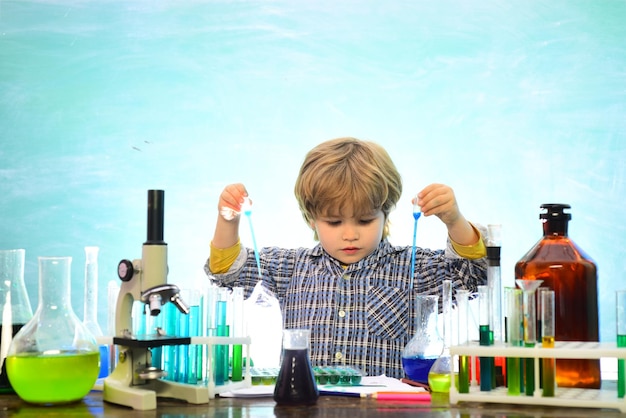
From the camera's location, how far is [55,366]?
1422 mm

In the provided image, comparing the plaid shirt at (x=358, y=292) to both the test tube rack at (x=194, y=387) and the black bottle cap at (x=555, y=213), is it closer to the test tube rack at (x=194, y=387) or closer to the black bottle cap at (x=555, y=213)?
the black bottle cap at (x=555, y=213)

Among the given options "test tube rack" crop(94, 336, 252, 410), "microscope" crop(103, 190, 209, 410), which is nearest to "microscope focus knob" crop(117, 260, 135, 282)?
"microscope" crop(103, 190, 209, 410)

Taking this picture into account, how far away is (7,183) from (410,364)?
2.55m

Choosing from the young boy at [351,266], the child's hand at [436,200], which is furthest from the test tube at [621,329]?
the young boy at [351,266]

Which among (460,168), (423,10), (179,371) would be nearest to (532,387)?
(179,371)

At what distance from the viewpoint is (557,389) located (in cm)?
144

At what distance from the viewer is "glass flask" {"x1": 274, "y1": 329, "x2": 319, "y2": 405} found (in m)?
1.40

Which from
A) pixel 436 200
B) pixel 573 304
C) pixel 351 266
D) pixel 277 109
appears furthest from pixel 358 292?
pixel 277 109

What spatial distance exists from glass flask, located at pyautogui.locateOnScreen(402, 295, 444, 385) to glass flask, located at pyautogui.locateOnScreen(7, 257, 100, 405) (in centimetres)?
66

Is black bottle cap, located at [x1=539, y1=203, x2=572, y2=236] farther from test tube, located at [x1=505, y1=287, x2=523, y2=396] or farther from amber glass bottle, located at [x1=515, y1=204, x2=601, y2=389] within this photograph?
test tube, located at [x1=505, y1=287, x2=523, y2=396]

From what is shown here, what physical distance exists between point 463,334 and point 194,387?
1.65 feet

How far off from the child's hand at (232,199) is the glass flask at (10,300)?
21.7 inches

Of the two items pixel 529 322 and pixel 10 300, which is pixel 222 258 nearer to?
pixel 10 300

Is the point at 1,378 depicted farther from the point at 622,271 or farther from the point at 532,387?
the point at 622,271
